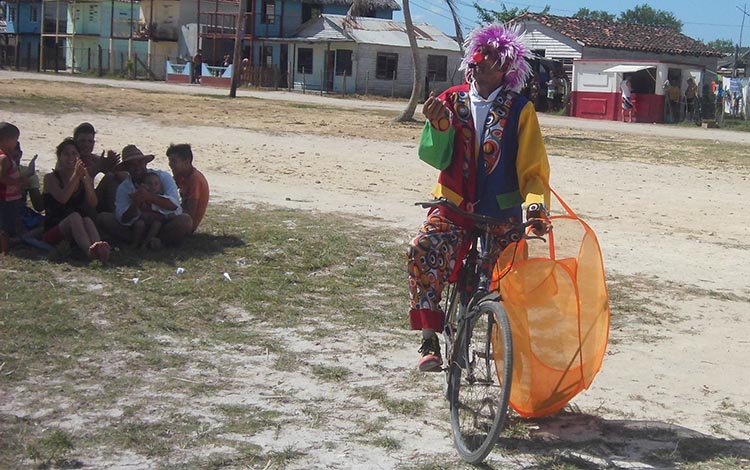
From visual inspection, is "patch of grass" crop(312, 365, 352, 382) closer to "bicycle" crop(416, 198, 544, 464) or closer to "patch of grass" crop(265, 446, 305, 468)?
"bicycle" crop(416, 198, 544, 464)

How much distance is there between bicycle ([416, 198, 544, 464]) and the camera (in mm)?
4617

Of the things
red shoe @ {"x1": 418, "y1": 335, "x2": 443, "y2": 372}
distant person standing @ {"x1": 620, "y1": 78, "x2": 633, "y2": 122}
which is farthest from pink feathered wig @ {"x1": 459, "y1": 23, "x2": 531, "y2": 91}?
distant person standing @ {"x1": 620, "y1": 78, "x2": 633, "y2": 122}

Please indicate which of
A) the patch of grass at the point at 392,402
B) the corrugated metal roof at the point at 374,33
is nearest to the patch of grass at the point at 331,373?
the patch of grass at the point at 392,402

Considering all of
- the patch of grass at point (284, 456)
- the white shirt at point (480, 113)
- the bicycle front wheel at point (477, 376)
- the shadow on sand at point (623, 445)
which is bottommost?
the patch of grass at point (284, 456)

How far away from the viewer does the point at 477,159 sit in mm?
4906

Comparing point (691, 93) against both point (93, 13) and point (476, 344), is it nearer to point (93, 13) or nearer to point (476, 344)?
point (476, 344)

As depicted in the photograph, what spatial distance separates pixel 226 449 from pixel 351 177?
10018 millimetres

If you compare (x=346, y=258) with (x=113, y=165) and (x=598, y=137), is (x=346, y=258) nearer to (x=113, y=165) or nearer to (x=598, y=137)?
(x=113, y=165)

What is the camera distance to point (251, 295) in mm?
7305

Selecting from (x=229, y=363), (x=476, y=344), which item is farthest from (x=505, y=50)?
(x=229, y=363)

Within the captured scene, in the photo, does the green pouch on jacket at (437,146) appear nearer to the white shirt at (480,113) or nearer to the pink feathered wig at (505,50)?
the white shirt at (480,113)

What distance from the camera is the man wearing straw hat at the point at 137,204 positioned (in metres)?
8.32

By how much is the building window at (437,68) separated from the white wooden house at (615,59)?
20.1 ft

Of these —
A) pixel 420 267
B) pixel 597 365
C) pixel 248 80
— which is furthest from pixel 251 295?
pixel 248 80
